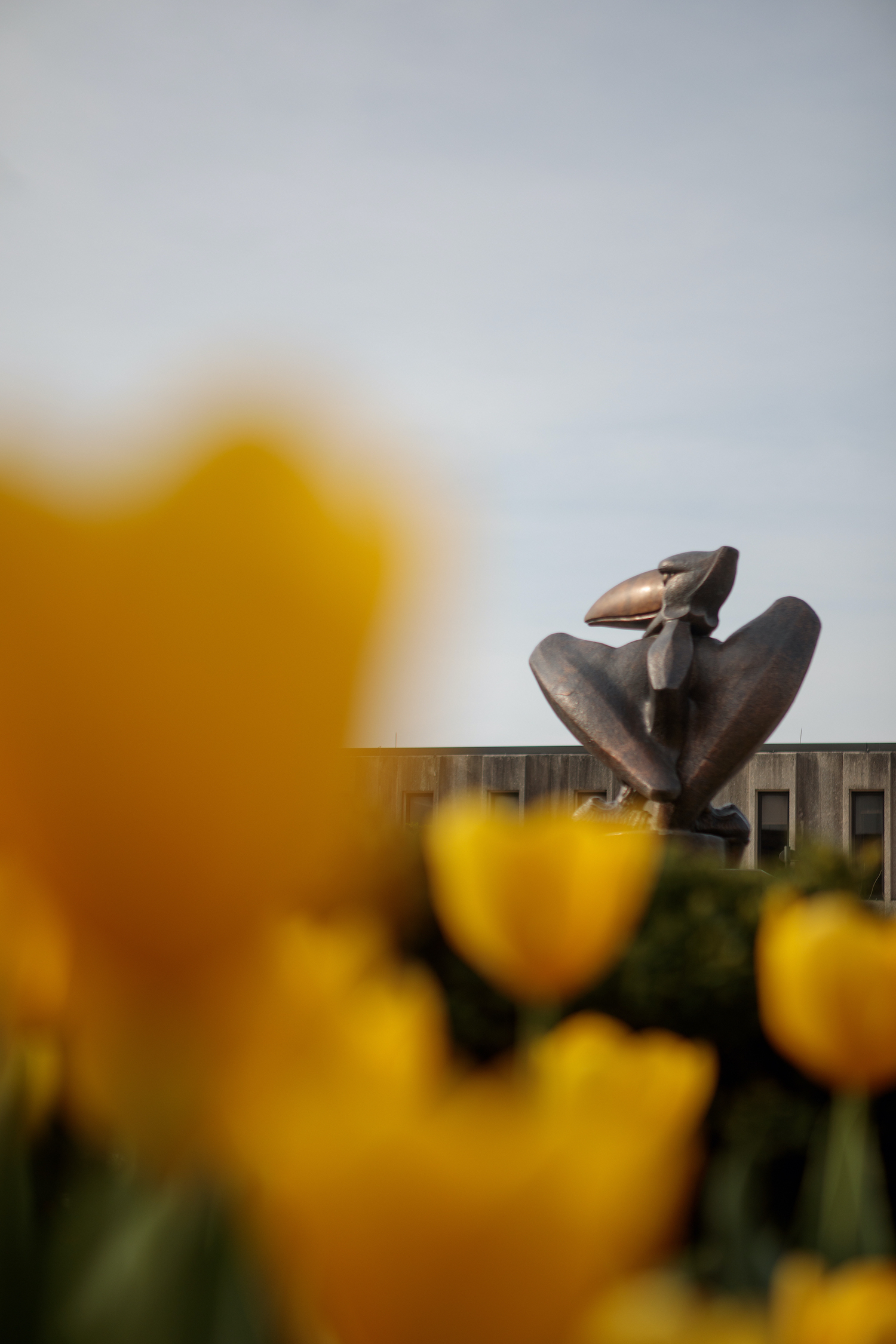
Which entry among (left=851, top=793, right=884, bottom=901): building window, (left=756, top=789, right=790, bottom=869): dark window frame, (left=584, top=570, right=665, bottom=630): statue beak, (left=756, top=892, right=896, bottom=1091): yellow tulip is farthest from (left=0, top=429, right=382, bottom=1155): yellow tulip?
(left=756, top=789, right=790, bottom=869): dark window frame

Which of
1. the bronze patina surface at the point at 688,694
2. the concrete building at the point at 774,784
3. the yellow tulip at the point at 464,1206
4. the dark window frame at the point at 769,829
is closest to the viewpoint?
the yellow tulip at the point at 464,1206

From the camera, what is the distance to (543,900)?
39 centimetres

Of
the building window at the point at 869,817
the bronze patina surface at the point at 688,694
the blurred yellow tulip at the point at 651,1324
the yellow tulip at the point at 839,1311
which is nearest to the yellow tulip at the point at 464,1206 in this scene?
the blurred yellow tulip at the point at 651,1324

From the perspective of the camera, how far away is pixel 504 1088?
0.17 m

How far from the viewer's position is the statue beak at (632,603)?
10258mm

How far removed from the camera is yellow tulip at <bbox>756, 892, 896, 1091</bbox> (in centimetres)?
52

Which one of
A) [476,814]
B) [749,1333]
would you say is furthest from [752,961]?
[749,1333]

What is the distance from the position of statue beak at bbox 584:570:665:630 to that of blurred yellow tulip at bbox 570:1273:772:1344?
33.1 ft

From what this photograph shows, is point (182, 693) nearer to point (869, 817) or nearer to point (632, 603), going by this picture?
point (632, 603)

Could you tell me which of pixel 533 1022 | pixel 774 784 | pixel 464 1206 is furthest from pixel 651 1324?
pixel 774 784

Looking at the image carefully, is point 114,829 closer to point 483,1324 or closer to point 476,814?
point 483,1324

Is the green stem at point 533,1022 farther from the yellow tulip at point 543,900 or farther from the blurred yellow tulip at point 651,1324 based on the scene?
the blurred yellow tulip at point 651,1324

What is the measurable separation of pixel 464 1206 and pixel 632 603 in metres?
10.5

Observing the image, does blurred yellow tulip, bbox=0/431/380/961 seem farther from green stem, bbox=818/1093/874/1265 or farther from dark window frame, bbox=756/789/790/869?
dark window frame, bbox=756/789/790/869
